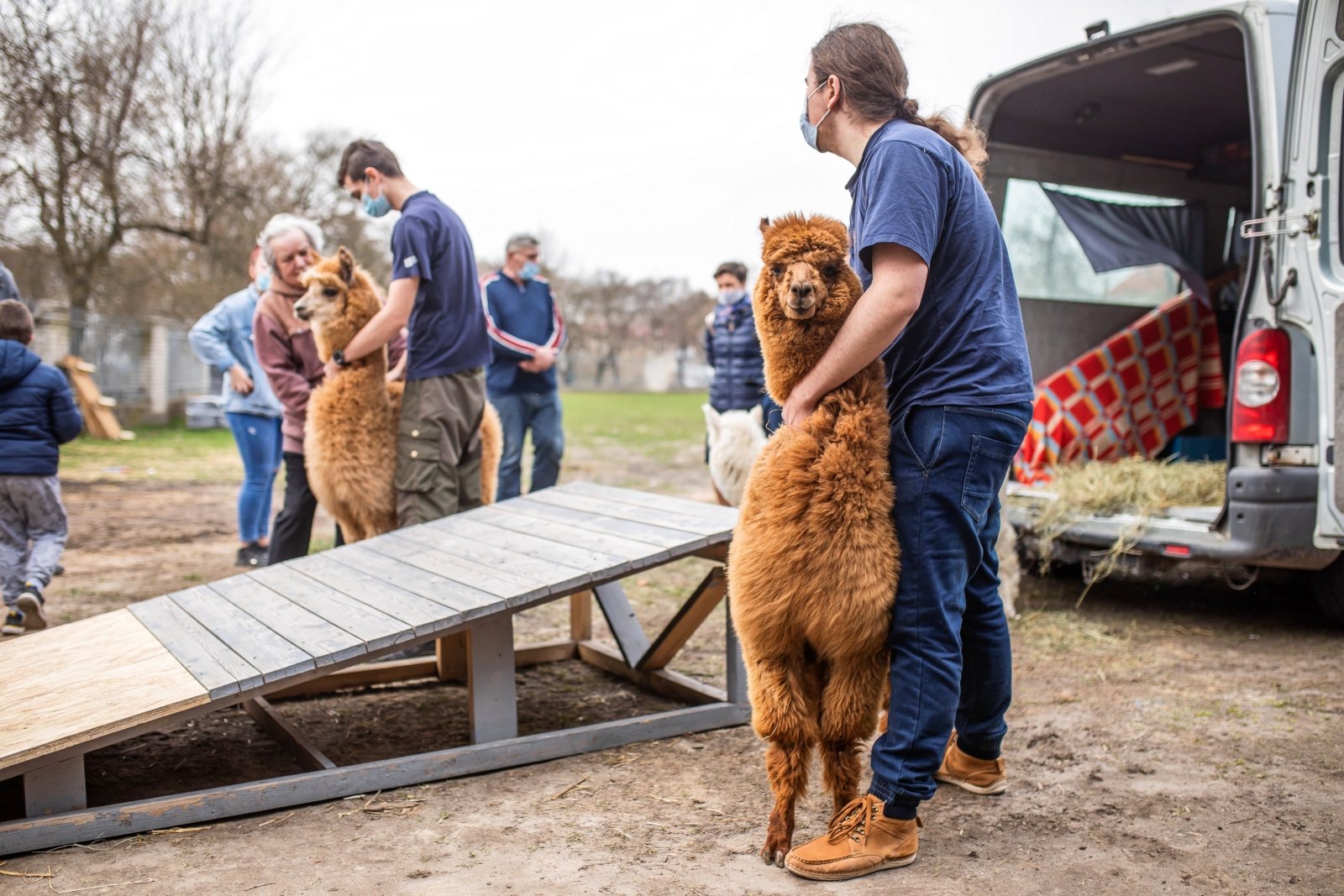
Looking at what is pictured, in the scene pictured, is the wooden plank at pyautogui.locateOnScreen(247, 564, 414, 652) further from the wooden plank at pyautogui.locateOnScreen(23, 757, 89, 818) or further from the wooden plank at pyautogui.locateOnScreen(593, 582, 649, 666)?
the wooden plank at pyautogui.locateOnScreen(593, 582, 649, 666)

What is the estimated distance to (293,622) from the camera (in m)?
3.55

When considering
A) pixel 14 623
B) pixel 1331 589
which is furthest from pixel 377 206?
pixel 1331 589

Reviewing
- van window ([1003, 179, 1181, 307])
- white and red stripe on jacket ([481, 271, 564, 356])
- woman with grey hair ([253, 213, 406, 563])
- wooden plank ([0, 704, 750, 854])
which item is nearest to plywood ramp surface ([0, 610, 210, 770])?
wooden plank ([0, 704, 750, 854])

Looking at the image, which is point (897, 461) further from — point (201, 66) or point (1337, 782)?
point (201, 66)

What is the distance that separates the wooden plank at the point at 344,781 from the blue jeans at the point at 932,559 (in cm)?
136

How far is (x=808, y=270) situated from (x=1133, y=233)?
561cm

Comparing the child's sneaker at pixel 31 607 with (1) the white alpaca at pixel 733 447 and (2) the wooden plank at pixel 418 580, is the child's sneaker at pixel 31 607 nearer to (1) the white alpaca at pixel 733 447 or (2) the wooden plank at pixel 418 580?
(2) the wooden plank at pixel 418 580

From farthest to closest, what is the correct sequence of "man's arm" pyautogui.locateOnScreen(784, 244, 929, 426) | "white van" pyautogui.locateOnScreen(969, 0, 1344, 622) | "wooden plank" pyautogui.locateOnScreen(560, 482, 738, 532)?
"white van" pyautogui.locateOnScreen(969, 0, 1344, 622)
"wooden plank" pyautogui.locateOnScreen(560, 482, 738, 532)
"man's arm" pyautogui.locateOnScreen(784, 244, 929, 426)

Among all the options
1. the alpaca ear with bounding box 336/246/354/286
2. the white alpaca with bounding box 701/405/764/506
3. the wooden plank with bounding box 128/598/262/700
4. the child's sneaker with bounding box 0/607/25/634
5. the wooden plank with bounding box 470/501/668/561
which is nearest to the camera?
the wooden plank with bounding box 128/598/262/700

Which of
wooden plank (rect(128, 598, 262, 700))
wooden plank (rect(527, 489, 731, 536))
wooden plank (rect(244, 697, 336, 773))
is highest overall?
wooden plank (rect(527, 489, 731, 536))

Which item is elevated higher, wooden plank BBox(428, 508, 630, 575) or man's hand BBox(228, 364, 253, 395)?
man's hand BBox(228, 364, 253, 395)

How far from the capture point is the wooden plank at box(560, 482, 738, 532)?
416cm

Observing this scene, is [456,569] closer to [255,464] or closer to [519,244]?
[255,464]

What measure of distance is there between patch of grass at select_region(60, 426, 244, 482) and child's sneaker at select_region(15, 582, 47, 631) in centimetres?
827
